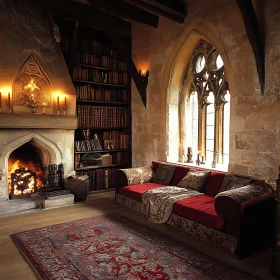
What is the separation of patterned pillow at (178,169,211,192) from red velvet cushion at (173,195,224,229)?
25 centimetres

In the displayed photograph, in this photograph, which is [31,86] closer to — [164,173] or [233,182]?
[164,173]

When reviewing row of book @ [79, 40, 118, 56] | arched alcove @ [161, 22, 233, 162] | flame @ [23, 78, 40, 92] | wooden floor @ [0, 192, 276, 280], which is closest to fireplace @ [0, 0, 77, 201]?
flame @ [23, 78, 40, 92]

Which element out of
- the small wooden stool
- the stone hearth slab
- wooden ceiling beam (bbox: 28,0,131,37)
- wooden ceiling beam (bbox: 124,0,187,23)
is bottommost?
the stone hearth slab

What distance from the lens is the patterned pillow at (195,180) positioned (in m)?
3.89

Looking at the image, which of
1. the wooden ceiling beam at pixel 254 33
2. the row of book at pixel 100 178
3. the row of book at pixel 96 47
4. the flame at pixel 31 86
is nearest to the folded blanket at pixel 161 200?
the row of book at pixel 100 178

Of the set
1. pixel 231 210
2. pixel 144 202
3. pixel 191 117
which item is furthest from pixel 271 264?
pixel 191 117

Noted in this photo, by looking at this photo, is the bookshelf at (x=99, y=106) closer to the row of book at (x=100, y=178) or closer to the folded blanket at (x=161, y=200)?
the row of book at (x=100, y=178)

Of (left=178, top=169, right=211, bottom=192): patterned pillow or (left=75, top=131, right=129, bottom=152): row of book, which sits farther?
(left=75, top=131, right=129, bottom=152): row of book

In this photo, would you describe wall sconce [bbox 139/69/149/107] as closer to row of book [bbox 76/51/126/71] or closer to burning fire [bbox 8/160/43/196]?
row of book [bbox 76/51/126/71]

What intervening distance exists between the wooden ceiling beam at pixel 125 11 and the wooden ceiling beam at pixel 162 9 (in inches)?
22.5

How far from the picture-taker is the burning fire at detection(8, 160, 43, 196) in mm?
4645

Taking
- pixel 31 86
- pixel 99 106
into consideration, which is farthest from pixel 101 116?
pixel 31 86

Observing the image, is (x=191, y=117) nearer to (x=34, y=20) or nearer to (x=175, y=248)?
(x=175, y=248)

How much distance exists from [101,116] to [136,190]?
2046 mm
